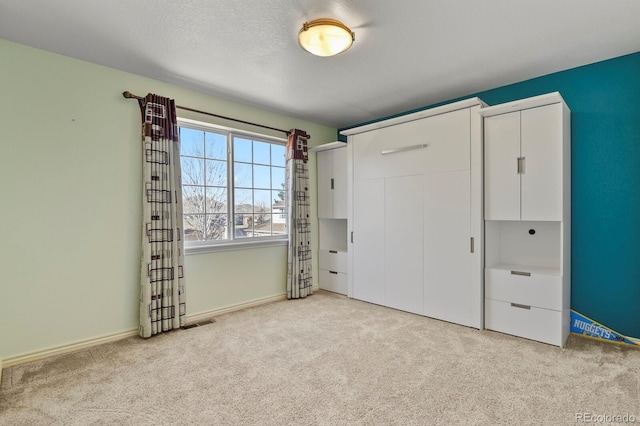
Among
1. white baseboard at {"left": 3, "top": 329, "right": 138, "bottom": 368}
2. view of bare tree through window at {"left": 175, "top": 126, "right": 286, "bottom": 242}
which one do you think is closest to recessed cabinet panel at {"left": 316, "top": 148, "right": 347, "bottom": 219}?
view of bare tree through window at {"left": 175, "top": 126, "right": 286, "bottom": 242}

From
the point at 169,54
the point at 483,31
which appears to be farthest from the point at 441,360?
the point at 169,54

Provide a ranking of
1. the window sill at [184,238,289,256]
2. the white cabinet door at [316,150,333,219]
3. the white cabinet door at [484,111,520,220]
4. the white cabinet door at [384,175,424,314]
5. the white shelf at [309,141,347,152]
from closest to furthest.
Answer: the white cabinet door at [484,111,520,220] → the window sill at [184,238,289,256] → the white cabinet door at [384,175,424,314] → the white shelf at [309,141,347,152] → the white cabinet door at [316,150,333,219]

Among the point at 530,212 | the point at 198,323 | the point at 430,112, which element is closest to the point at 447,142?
the point at 430,112

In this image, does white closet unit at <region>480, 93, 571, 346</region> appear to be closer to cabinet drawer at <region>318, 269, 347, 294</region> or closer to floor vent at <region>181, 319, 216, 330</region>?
cabinet drawer at <region>318, 269, 347, 294</region>

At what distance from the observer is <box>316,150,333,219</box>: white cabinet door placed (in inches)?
183

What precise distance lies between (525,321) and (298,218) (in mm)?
2784

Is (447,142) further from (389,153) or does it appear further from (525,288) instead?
(525,288)

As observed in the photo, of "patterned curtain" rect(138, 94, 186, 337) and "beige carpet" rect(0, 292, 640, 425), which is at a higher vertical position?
"patterned curtain" rect(138, 94, 186, 337)

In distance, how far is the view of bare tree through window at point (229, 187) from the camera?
355 centimetres

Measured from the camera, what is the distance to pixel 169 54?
2.68m

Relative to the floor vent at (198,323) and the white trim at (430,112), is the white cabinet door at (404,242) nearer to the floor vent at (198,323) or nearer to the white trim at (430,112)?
the white trim at (430,112)

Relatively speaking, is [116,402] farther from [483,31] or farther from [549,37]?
[549,37]

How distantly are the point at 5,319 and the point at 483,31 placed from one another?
426 centimetres

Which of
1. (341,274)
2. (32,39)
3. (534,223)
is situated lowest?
(341,274)
